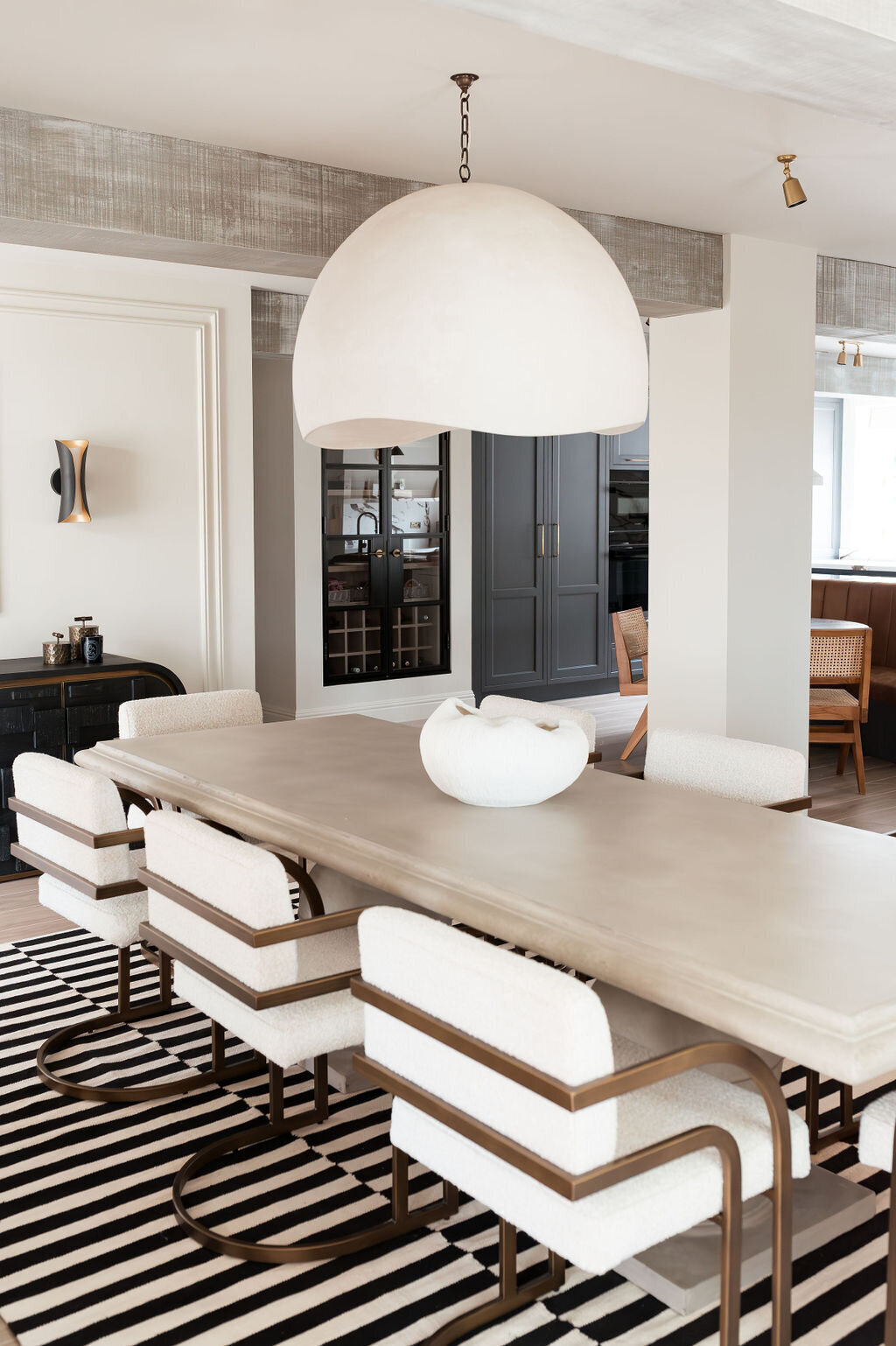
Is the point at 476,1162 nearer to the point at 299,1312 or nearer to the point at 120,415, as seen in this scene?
the point at 299,1312

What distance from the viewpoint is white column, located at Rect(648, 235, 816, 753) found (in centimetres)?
467

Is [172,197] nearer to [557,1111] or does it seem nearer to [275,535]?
[557,1111]

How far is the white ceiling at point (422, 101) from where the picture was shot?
2.55m

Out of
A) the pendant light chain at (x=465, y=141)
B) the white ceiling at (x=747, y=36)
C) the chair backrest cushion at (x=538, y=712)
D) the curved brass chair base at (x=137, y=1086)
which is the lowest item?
→ the curved brass chair base at (x=137, y=1086)

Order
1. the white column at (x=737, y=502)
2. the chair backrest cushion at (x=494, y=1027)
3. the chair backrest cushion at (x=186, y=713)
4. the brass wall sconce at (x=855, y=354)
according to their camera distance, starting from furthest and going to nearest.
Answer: the brass wall sconce at (x=855, y=354) → the white column at (x=737, y=502) → the chair backrest cushion at (x=186, y=713) → the chair backrest cushion at (x=494, y=1027)

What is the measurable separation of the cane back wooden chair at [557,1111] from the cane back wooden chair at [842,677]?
4.24 m

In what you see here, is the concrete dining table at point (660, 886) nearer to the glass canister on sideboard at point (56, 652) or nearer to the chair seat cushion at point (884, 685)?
the glass canister on sideboard at point (56, 652)

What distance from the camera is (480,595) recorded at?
8.19 m

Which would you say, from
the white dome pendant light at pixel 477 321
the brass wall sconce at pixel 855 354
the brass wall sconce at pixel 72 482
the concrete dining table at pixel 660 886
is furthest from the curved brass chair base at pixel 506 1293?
the brass wall sconce at pixel 855 354

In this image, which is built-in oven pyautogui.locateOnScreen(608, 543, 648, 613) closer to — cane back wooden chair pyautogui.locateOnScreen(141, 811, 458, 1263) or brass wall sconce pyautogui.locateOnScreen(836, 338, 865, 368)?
brass wall sconce pyautogui.locateOnScreen(836, 338, 865, 368)

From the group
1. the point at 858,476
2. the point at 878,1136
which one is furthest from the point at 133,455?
the point at 858,476

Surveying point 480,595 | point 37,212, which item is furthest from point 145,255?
point 480,595

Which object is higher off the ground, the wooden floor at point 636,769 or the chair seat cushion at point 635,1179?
the chair seat cushion at point 635,1179

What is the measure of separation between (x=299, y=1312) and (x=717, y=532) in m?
3.45
